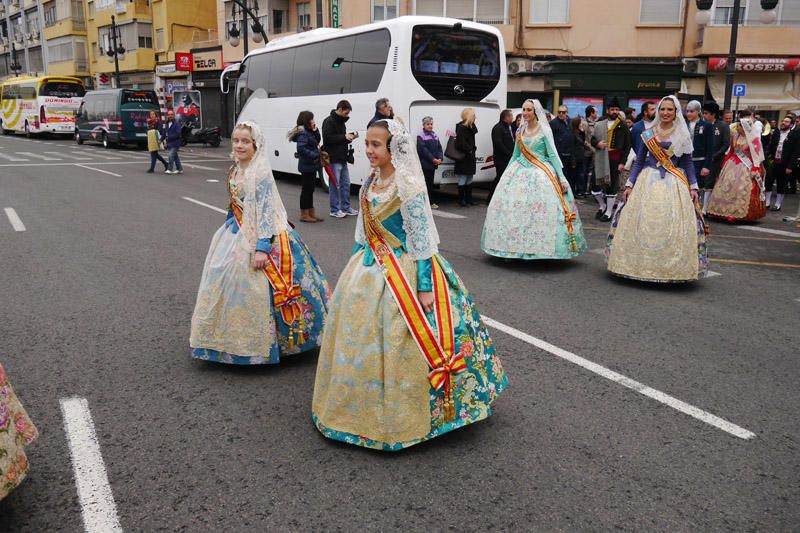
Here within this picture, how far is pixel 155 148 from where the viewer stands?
19.2 metres

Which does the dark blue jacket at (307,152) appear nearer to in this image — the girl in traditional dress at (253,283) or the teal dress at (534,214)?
the teal dress at (534,214)

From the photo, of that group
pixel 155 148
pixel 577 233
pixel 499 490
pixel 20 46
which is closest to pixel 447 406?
pixel 499 490

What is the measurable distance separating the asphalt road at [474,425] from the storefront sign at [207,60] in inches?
1297

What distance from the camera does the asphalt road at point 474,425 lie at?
3.09 meters

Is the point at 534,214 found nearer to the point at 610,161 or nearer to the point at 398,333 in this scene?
the point at 398,333

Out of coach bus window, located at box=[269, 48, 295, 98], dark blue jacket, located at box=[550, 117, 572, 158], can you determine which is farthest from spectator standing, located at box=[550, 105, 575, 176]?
coach bus window, located at box=[269, 48, 295, 98]

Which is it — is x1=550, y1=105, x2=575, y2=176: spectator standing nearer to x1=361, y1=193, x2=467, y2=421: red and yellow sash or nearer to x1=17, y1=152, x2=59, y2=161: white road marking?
x1=361, y1=193, x2=467, y2=421: red and yellow sash

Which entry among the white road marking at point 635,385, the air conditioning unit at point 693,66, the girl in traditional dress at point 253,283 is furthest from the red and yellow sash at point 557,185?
the air conditioning unit at point 693,66

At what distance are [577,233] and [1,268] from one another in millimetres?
6621

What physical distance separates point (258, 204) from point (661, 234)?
425cm

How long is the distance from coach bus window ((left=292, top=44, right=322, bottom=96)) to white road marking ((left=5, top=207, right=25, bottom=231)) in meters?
6.85

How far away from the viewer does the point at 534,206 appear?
7.57 metres

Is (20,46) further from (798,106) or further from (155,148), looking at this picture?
(798,106)

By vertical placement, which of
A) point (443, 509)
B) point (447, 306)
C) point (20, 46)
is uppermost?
point (20, 46)
